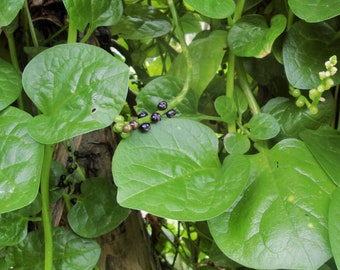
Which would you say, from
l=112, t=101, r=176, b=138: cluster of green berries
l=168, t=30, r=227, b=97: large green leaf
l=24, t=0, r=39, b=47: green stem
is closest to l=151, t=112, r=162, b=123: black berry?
l=112, t=101, r=176, b=138: cluster of green berries

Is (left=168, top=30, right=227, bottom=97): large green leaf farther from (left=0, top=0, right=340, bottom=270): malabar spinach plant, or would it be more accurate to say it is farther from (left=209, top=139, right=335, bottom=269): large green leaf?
(left=209, top=139, right=335, bottom=269): large green leaf

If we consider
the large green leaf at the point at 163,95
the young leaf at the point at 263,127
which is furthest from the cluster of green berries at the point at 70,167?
the young leaf at the point at 263,127

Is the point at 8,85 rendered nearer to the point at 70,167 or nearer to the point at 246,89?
the point at 70,167

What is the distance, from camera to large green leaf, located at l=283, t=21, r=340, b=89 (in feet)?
1.74

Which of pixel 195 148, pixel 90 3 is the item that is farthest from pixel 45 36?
pixel 195 148

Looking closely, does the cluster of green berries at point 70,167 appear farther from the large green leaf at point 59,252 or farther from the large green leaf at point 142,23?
the large green leaf at point 142,23

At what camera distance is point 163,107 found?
1.67ft

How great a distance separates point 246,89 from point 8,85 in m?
0.29

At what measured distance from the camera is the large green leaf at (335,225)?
0.40 m

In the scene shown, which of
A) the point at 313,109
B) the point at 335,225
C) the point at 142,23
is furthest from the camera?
the point at 142,23

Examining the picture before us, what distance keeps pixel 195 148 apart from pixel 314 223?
0.48 feet

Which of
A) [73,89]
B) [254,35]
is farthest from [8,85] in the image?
[254,35]

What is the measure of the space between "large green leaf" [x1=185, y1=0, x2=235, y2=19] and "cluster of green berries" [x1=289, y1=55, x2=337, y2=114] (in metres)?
0.12

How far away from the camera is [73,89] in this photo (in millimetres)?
479
